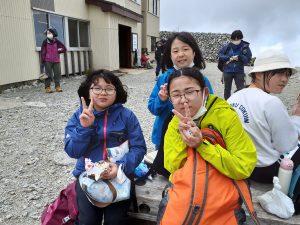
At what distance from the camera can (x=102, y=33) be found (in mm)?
12930

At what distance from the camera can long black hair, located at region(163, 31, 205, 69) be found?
2.53 meters

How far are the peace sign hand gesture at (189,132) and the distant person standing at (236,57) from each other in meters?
5.05

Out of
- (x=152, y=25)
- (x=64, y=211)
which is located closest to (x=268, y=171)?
(x=64, y=211)

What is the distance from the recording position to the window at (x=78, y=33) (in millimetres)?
11820

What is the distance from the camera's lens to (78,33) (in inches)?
485

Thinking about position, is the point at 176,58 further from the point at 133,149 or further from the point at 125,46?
the point at 125,46

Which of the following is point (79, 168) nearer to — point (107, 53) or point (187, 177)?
point (187, 177)

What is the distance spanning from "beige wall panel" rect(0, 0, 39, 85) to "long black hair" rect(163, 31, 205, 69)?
22.5 feet

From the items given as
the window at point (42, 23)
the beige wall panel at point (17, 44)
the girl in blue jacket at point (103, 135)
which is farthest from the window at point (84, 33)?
the girl in blue jacket at point (103, 135)

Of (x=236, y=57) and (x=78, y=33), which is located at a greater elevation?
(x=78, y=33)

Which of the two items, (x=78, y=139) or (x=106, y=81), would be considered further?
(x=106, y=81)

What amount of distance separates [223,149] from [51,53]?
7704 mm

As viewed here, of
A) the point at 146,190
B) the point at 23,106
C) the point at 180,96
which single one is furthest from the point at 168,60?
the point at 23,106

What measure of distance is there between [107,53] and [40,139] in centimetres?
888
